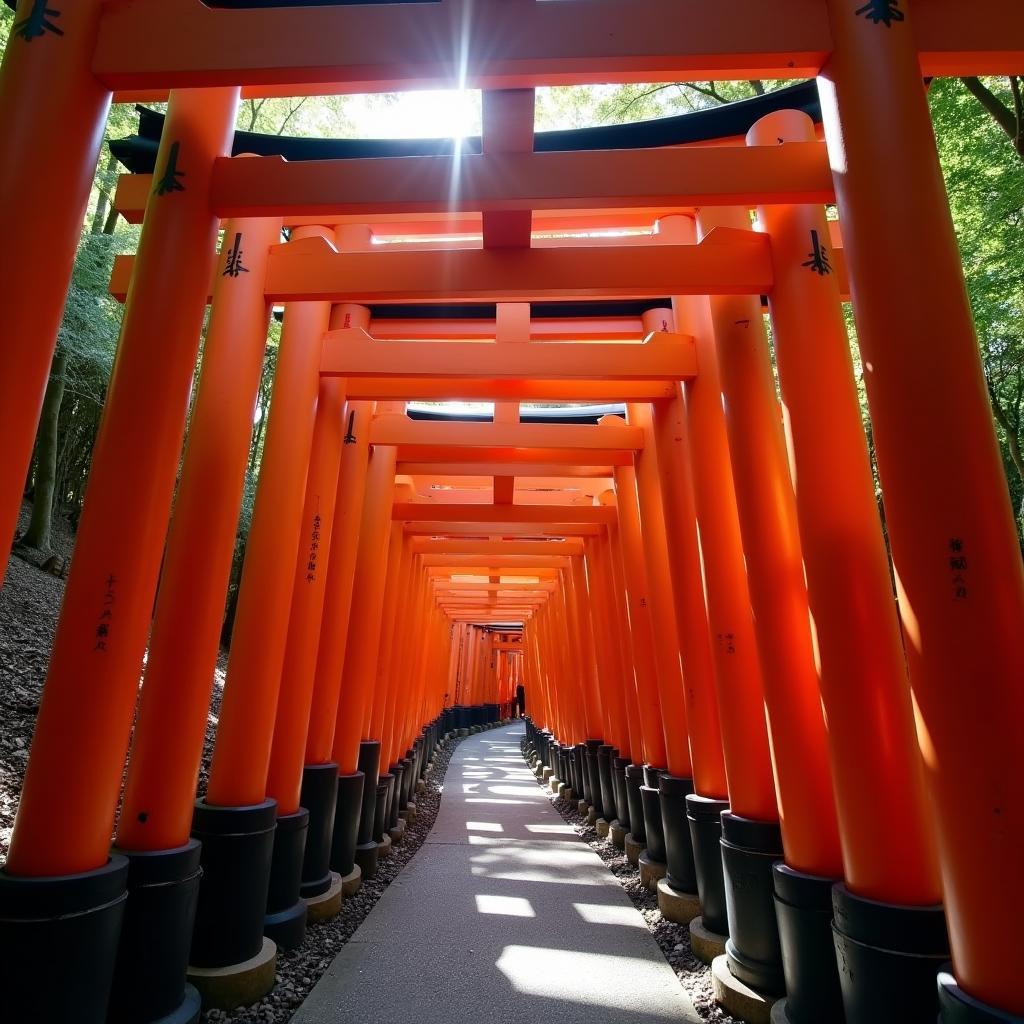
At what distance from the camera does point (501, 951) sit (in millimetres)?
4273

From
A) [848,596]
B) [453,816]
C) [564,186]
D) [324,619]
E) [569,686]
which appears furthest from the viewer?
[569,686]

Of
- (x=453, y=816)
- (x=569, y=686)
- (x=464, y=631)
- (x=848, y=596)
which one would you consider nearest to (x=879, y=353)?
(x=848, y=596)

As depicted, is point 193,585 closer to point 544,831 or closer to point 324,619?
point 324,619

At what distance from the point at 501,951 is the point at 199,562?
126 inches

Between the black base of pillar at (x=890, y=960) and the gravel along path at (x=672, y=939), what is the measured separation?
1.28 m

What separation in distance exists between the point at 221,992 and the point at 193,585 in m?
Result: 2.07

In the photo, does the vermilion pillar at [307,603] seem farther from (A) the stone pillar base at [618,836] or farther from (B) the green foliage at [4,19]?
(B) the green foliage at [4,19]

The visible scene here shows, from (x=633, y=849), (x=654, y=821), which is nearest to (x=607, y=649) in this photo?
(x=633, y=849)

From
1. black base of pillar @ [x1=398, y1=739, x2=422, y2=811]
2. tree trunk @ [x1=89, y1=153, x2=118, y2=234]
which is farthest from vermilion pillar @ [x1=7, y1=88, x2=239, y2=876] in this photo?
tree trunk @ [x1=89, y1=153, x2=118, y2=234]

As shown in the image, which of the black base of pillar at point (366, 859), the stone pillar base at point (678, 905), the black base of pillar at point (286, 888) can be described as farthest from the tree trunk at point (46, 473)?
the stone pillar base at point (678, 905)

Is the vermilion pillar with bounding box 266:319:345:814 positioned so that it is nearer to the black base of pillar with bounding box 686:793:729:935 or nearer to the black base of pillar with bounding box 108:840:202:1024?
the black base of pillar with bounding box 108:840:202:1024

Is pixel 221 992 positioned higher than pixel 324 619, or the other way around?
pixel 324 619

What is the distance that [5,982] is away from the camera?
7.32 feet

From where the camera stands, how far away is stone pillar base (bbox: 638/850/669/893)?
5.70 metres
